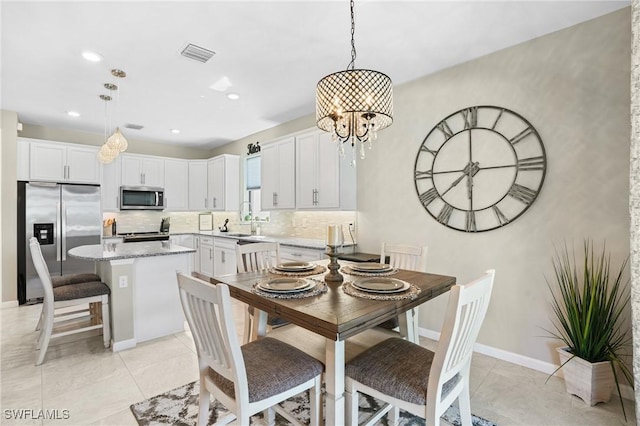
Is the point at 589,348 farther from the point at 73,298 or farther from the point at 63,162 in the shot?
the point at 63,162

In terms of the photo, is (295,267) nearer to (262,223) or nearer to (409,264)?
(409,264)

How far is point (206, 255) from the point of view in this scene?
5770 millimetres

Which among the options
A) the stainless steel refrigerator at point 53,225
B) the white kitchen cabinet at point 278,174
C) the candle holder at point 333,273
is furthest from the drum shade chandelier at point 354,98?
the stainless steel refrigerator at point 53,225

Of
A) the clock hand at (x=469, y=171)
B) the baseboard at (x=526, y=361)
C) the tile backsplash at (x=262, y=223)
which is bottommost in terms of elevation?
the baseboard at (x=526, y=361)

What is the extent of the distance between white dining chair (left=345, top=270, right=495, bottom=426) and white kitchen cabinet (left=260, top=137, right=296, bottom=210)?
2.99 meters

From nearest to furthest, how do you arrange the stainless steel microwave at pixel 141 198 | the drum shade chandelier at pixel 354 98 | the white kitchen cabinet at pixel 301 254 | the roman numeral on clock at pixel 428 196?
the drum shade chandelier at pixel 354 98 → the roman numeral on clock at pixel 428 196 → the white kitchen cabinet at pixel 301 254 → the stainless steel microwave at pixel 141 198

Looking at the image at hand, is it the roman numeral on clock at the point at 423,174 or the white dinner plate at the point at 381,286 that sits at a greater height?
the roman numeral on clock at the point at 423,174

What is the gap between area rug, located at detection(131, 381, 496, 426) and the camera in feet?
6.23

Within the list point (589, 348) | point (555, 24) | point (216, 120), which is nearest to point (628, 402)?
point (589, 348)

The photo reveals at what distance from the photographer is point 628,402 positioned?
2.10 metres

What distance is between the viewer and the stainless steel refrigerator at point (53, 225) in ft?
14.0

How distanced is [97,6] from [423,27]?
2340mm

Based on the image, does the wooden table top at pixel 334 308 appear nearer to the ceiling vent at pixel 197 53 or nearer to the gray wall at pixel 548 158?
the gray wall at pixel 548 158

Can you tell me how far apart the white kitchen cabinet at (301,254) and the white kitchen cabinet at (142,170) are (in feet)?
11.0
